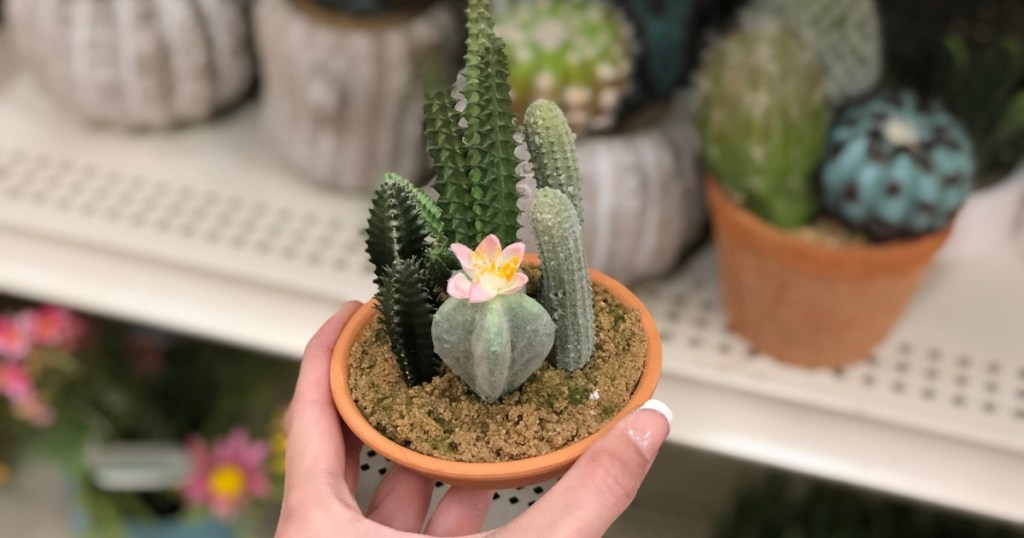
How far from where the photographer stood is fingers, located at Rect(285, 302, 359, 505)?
41 cm

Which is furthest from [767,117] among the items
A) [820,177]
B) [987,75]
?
[987,75]

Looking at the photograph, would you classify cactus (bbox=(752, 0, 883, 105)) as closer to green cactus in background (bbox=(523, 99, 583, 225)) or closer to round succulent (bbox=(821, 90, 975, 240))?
round succulent (bbox=(821, 90, 975, 240))

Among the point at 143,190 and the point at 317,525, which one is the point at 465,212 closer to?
→ the point at 317,525

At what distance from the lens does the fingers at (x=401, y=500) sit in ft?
1.56

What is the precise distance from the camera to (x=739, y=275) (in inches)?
26.5

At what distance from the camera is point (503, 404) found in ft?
1.37

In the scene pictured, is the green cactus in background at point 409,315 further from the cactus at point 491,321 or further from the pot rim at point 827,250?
the pot rim at point 827,250

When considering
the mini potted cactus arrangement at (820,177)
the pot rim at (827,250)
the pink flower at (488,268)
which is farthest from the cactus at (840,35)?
the pink flower at (488,268)

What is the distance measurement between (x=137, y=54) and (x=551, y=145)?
23.4 inches

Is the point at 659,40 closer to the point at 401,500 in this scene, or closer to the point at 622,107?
the point at 622,107

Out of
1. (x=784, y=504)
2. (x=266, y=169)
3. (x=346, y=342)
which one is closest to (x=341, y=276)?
(x=266, y=169)

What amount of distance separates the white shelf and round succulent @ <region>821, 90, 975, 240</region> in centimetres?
14

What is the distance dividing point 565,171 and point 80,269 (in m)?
0.54

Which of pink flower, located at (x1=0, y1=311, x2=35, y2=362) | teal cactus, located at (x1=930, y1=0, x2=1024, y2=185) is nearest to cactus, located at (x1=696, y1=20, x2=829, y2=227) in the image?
teal cactus, located at (x1=930, y1=0, x2=1024, y2=185)
